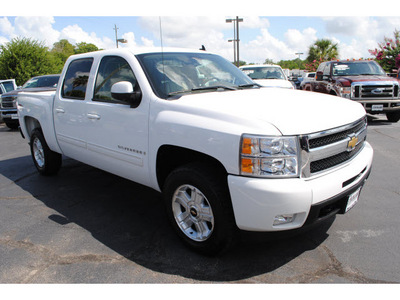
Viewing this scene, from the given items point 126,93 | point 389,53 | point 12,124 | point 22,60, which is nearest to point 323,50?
point 389,53

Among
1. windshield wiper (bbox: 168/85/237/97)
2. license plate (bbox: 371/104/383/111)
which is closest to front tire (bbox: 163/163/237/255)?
windshield wiper (bbox: 168/85/237/97)

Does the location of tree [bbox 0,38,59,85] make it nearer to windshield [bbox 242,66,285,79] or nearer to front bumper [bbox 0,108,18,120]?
front bumper [bbox 0,108,18,120]

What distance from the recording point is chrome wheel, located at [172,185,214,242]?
9.55 feet

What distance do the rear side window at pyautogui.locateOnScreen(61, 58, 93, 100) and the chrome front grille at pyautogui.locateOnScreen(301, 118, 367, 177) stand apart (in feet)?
9.57

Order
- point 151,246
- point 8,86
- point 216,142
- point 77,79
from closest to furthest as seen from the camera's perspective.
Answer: point 216,142 → point 151,246 → point 77,79 → point 8,86

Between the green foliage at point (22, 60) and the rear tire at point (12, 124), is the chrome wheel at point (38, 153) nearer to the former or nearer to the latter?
the rear tire at point (12, 124)

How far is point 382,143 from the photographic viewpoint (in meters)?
7.37

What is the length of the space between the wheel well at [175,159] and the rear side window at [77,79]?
1640mm

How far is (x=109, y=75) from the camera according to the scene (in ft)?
12.9

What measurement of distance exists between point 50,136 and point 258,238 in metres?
3.73

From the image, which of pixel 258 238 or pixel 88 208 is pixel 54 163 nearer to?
pixel 88 208


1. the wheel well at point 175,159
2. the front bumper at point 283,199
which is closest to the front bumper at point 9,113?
the wheel well at point 175,159

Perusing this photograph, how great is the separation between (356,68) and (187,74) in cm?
909

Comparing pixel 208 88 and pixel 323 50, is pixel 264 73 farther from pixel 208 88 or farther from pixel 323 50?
pixel 323 50
